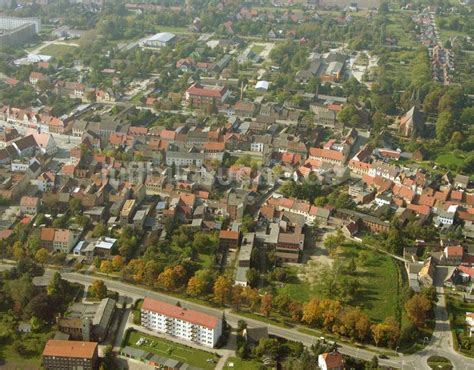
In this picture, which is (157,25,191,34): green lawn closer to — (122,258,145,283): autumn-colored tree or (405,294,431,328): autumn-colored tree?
(122,258,145,283): autumn-colored tree

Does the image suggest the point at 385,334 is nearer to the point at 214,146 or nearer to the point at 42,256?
the point at 42,256

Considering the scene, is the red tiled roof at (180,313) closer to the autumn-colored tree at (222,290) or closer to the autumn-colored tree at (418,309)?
the autumn-colored tree at (222,290)

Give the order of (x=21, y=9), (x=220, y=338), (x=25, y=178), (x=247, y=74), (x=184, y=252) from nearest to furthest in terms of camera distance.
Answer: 1. (x=220, y=338)
2. (x=184, y=252)
3. (x=25, y=178)
4. (x=247, y=74)
5. (x=21, y=9)

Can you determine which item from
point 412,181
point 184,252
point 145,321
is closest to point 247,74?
point 412,181

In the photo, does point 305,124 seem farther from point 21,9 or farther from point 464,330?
point 21,9

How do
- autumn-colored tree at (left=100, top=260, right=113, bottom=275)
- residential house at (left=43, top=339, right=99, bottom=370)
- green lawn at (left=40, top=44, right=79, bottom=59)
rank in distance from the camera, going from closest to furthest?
residential house at (left=43, top=339, right=99, bottom=370) < autumn-colored tree at (left=100, top=260, right=113, bottom=275) < green lawn at (left=40, top=44, right=79, bottom=59)

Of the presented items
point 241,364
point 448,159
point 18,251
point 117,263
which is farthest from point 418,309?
point 448,159

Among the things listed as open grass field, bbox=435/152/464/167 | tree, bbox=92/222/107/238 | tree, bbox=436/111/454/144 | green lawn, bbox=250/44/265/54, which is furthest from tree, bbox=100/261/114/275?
green lawn, bbox=250/44/265/54
